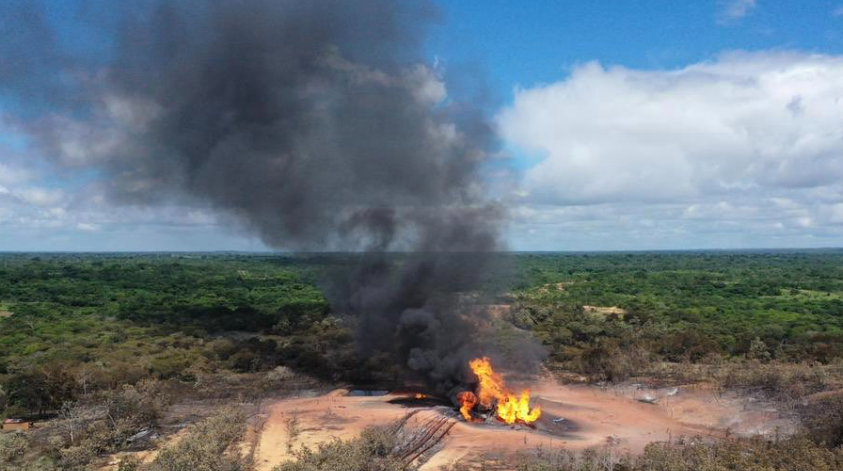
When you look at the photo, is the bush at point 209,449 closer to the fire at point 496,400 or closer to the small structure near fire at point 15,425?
the small structure near fire at point 15,425

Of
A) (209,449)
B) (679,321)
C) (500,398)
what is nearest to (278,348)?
(500,398)

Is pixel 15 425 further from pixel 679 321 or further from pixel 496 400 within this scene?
pixel 679 321

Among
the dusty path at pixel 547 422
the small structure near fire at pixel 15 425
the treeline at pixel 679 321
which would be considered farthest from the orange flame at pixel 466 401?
the small structure near fire at pixel 15 425

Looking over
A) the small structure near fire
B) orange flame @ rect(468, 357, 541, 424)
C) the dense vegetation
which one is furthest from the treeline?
the small structure near fire

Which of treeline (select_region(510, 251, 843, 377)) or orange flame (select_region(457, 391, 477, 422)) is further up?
treeline (select_region(510, 251, 843, 377))

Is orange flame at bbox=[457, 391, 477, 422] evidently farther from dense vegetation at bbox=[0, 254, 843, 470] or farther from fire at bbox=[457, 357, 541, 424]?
dense vegetation at bbox=[0, 254, 843, 470]

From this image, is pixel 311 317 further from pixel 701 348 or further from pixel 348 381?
pixel 701 348
